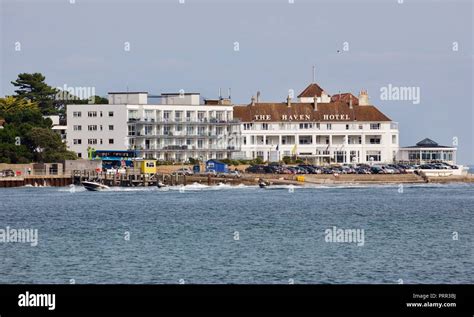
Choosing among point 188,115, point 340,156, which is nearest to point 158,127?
point 188,115

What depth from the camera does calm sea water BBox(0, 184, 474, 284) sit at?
4781 centimetres

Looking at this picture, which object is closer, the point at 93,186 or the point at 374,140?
the point at 93,186

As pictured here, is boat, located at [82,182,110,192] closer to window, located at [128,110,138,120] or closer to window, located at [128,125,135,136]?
window, located at [128,125,135,136]

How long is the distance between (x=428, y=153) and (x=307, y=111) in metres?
21.1

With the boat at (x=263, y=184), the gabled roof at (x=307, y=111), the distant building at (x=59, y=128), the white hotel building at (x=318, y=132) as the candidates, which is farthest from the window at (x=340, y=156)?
the distant building at (x=59, y=128)

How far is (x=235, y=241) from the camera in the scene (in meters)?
61.7

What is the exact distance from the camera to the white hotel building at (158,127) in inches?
6265

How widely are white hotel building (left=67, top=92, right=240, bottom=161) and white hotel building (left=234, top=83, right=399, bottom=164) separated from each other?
16.8 feet

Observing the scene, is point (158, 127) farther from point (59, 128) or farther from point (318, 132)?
point (318, 132)
